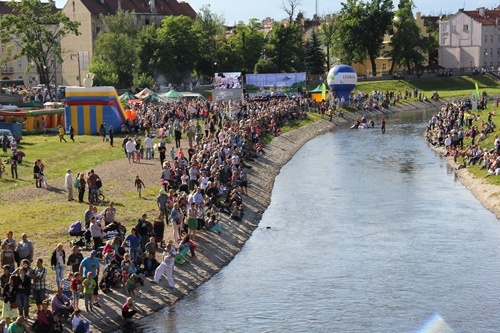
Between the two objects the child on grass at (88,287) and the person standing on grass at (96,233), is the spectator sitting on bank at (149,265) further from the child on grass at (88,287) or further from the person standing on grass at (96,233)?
the child on grass at (88,287)

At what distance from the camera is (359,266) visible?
30859 mm

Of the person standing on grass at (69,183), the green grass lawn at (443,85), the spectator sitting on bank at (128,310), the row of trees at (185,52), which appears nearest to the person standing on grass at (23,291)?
the spectator sitting on bank at (128,310)

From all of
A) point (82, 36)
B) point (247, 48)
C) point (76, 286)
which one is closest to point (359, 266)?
point (76, 286)

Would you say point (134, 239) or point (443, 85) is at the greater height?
point (443, 85)

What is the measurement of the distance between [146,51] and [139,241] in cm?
7859

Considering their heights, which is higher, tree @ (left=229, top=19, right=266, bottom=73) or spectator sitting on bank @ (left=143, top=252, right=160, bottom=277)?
tree @ (left=229, top=19, right=266, bottom=73)

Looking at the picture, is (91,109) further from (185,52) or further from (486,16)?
(486,16)

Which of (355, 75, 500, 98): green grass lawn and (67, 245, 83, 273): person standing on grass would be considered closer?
(67, 245, 83, 273): person standing on grass

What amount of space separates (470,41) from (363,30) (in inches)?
799

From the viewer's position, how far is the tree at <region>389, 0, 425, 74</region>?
12062cm

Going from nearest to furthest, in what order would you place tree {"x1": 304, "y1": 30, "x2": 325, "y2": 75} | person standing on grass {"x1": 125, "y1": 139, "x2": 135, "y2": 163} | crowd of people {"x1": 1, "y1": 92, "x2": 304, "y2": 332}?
1. crowd of people {"x1": 1, "y1": 92, "x2": 304, "y2": 332}
2. person standing on grass {"x1": 125, "y1": 139, "x2": 135, "y2": 163}
3. tree {"x1": 304, "y1": 30, "x2": 325, "y2": 75}

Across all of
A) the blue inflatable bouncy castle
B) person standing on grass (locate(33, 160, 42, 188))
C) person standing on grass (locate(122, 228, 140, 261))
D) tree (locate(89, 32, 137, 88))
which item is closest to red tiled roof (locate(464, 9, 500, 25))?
the blue inflatable bouncy castle

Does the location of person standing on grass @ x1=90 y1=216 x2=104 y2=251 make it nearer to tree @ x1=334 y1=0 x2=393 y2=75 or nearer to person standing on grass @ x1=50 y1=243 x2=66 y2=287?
person standing on grass @ x1=50 y1=243 x2=66 y2=287

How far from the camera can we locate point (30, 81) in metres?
118
